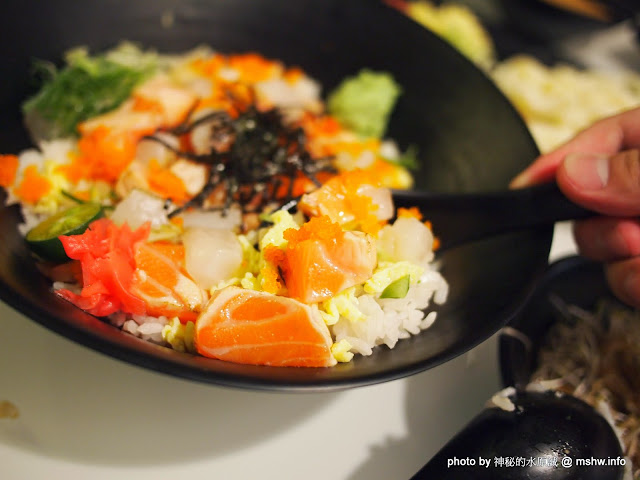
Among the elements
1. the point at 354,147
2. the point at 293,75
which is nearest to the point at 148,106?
the point at 293,75

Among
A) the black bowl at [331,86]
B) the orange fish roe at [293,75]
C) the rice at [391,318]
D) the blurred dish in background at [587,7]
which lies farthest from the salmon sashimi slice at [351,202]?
the blurred dish in background at [587,7]

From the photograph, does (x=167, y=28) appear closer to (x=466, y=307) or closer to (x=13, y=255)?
(x=13, y=255)

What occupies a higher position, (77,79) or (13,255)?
(77,79)

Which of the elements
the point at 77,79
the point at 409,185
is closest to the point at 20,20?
the point at 77,79

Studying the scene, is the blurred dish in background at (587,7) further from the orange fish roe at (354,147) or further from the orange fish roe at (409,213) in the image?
the orange fish roe at (409,213)

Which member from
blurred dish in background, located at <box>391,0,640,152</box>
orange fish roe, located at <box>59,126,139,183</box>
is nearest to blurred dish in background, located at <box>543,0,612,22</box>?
blurred dish in background, located at <box>391,0,640,152</box>

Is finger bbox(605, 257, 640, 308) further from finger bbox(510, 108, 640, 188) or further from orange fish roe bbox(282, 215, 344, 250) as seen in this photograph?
orange fish roe bbox(282, 215, 344, 250)
